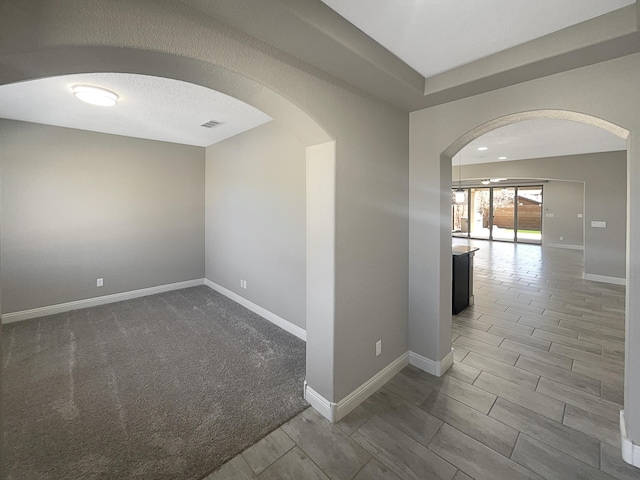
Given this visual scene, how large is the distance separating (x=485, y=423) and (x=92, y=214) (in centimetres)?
547

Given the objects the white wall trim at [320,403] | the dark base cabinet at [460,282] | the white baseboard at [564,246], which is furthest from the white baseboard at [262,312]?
the white baseboard at [564,246]

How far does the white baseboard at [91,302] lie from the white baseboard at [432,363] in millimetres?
4200

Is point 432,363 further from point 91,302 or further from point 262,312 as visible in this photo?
Result: point 91,302

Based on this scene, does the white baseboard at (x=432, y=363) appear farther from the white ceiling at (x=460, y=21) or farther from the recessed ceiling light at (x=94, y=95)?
the recessed ceiling light at (x=94, y=95)

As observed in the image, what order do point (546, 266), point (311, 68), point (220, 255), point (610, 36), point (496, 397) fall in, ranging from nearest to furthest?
1. point (610, 36)
2. point (311, 68)
3. point (496, 397)
4. point (220, 255)
5. point (546, 266)

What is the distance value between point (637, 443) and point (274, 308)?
3329mm

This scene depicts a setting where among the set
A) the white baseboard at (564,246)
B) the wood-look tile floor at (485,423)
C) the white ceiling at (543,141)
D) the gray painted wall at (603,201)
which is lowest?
the wood-look tile floor at (485,423)

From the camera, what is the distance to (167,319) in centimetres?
389

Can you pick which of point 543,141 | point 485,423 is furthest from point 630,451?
point 543,141

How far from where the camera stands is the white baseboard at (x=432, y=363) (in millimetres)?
2645

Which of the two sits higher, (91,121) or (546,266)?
(91,121)

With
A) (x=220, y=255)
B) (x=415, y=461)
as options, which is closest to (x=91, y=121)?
(x=220, y=255)

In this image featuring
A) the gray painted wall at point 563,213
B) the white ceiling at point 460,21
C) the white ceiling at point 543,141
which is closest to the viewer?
the white ceiling at point 460,21

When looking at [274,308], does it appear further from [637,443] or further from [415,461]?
[637,443]
